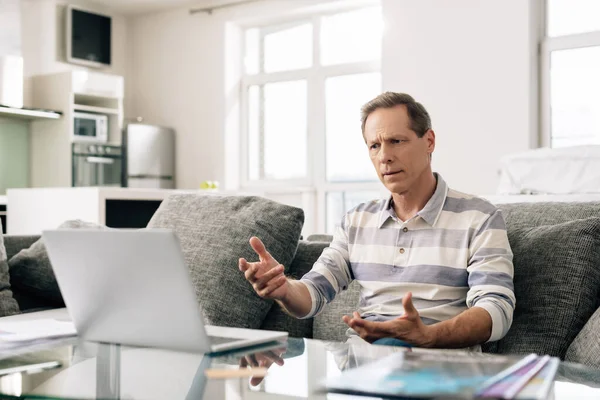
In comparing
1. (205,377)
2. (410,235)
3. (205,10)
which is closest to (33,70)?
(205,10)

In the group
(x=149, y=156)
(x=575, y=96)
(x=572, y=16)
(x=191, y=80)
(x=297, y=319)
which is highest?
(x=572, y=16)

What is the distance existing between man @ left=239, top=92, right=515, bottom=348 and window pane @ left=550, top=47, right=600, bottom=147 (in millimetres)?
3761

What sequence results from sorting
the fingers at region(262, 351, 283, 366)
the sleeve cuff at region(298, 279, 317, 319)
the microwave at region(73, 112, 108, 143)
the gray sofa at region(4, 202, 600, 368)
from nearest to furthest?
the fingers at region(262, 351, 283, 366) → the gray sofa at region(4, 202, 600, 368) → the sleeve cuff at region(298, 279, 317, 319) → the microwave at region(73, 112, 108, 143)

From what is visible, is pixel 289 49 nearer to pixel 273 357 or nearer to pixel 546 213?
pixel 546 213

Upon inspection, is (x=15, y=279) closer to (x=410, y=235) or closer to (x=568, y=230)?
(x=410, y=235)

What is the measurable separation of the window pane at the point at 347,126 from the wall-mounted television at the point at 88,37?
231 cm

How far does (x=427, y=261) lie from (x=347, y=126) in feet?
16.6

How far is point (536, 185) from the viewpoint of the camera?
369 cm

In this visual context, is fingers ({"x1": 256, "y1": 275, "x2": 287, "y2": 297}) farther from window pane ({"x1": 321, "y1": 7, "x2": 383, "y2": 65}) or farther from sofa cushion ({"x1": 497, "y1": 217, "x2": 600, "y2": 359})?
window pane ({"x1": 321, "y1": 7, "x2": 383, "y2": 65})

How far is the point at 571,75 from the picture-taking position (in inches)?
209

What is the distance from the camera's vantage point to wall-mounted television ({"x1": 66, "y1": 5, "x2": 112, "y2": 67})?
22.7ft

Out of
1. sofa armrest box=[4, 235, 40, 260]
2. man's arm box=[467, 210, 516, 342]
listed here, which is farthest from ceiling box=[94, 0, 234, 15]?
man's arm box=[467, 210, 516, 342]

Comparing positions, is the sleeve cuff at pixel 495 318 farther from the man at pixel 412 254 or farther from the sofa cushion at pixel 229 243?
the sofa cushion at pixel 229 243

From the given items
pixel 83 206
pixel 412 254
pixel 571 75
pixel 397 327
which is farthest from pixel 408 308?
pixel 571 75
